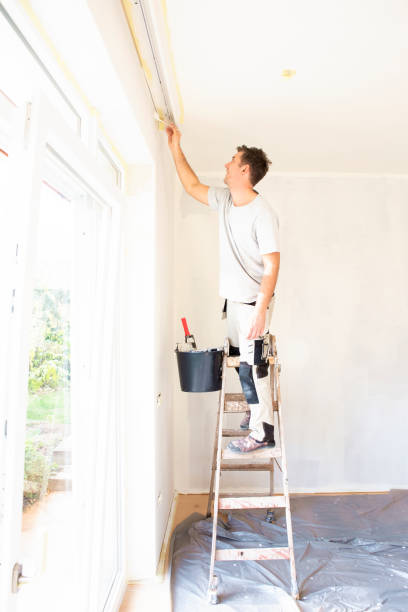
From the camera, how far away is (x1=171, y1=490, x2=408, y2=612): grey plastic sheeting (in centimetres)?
198

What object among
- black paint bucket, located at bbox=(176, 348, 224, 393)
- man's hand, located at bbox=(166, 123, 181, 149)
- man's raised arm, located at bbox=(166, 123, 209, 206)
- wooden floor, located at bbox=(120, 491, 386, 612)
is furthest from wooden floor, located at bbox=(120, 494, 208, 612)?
man's hand, located at bbox=(166, 123, 181, 149)

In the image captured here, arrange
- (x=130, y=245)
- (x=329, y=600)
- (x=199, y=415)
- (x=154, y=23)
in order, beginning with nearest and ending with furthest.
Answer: (x=154, y=23), (x=329, y=600), (x=130, y=245), (x=199, y=415)

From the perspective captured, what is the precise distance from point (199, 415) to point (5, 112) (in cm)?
272

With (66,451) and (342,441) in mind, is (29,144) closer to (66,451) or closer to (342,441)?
(66,451)

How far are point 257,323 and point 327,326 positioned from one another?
1547 millimetres

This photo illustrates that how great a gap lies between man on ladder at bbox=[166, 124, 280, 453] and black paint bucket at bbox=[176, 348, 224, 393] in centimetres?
20

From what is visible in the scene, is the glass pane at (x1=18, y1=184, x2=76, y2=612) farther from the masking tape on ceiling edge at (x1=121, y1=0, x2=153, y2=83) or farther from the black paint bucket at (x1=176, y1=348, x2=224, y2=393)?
the black paint bucket at (x1=176, y1=348, x2=224, y2=393)

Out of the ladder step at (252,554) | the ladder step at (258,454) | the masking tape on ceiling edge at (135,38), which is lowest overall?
the ladder step at (252,554)

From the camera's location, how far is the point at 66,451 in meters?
1.45

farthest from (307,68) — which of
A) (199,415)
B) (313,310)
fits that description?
(199,415)

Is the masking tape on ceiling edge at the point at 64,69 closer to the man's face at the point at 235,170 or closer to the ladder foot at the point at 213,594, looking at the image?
the man's face at the point at 235,170

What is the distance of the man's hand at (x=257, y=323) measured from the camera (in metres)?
2.04

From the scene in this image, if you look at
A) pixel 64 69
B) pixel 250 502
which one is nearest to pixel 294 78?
pixel 64 69

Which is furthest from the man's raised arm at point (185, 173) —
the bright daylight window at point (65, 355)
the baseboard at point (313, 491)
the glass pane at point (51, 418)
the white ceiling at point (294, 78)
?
the baseboard at point (313, 491)
